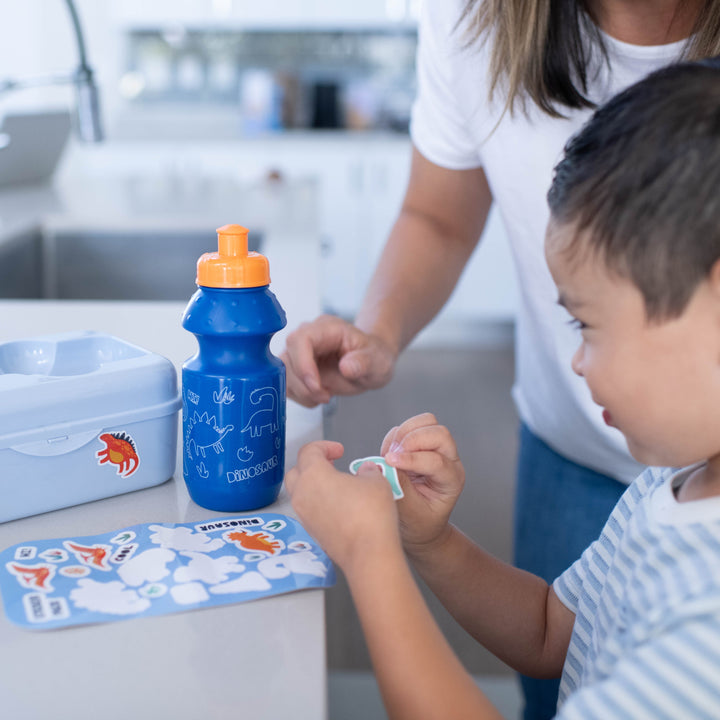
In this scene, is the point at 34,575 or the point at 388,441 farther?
the point at 388,441

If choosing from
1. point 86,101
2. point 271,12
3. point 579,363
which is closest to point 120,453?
point 579,363

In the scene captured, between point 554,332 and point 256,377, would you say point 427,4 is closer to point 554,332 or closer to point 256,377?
point 554,332

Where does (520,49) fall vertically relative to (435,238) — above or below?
above

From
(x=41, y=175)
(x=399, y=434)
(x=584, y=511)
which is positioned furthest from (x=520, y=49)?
(x=41, y=175)

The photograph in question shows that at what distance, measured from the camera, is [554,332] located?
1.09m

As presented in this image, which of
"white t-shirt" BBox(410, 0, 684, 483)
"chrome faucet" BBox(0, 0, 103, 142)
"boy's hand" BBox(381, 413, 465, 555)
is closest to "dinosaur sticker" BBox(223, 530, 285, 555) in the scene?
"boy's hand" BBox(381, 413, 465, 555)

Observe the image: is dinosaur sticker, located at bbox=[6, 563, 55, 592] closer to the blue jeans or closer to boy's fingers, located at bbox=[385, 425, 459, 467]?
boy's fingers, located at bbox=[385, 425, 459, 467]

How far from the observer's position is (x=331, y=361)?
961 millimetres

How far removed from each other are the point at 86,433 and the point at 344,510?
0.23 m

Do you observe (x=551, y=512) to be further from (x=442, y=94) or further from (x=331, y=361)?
(x=442, y=94)

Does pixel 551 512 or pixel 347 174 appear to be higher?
pixel 347 174

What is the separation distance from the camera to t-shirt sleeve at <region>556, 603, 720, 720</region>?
1.63ft

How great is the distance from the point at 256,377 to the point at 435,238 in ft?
1.79

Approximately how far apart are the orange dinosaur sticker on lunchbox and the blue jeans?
0.64 m
